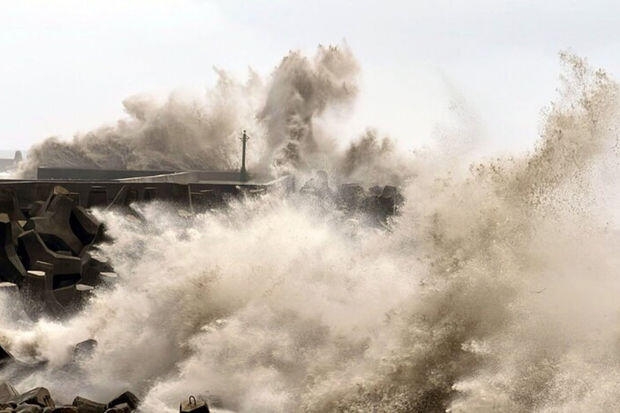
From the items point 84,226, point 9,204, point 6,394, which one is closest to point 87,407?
point 6,394

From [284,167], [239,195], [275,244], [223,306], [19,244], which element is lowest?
[223,306]

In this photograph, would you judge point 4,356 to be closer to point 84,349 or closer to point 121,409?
point 84,349

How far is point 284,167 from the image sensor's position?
47.0 metres

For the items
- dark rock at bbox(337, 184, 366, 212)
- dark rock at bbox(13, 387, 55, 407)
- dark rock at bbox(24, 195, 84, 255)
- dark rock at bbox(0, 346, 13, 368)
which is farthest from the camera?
dark rock at bbox(337, 184, 366, 212)

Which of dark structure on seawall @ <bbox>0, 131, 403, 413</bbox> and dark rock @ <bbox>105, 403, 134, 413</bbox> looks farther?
dark structure on seawall @ <bbox>0, 131, 403, 413</bbox>

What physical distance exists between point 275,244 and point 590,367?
6.17m

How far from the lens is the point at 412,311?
809 cm

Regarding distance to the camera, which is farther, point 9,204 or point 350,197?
point 350,197

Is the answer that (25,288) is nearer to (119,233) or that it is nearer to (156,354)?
(119,233)

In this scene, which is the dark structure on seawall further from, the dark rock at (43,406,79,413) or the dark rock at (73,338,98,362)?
the dark rock at (43,406,79,413)

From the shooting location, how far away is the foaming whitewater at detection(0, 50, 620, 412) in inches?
282

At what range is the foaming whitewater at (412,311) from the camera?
716cm

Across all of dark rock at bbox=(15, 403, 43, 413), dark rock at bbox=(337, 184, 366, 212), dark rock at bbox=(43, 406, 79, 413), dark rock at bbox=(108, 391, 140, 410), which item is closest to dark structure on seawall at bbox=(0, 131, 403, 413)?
dark rock at bbox=(108, 391, 140, 410)

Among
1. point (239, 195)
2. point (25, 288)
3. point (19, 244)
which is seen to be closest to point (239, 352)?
point (25, 288)
